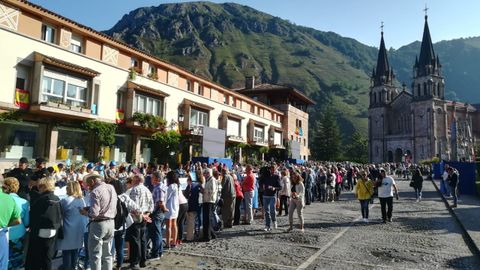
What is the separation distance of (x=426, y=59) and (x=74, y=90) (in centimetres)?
8236

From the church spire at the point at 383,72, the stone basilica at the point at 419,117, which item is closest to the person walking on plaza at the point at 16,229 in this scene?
the stone basilica at the point at 419,117

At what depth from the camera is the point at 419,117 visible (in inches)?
3164

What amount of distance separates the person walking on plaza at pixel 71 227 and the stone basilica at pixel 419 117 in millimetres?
75184

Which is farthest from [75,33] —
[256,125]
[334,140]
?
[334,140]

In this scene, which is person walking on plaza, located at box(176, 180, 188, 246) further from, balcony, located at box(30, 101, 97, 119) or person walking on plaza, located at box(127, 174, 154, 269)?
balcony, located at box(30, 101, 97, 119)

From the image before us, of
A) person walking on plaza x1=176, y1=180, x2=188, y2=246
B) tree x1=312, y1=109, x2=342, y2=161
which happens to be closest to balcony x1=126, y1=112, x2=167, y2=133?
person walking on plaza x1=176, y1=180, x2=188, y2=246

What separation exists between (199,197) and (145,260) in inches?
104

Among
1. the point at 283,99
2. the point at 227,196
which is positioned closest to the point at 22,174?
the point at 227,196

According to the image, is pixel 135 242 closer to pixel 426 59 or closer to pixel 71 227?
pixel 71 227

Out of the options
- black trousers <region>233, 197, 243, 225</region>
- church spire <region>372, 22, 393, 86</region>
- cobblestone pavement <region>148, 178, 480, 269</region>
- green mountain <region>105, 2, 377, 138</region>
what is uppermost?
green mountain <region>105, 2, 377, 138</region>

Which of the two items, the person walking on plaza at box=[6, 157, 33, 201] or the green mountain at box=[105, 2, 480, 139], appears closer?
the person walking on plaza at box=[6, 157, 33, 201]

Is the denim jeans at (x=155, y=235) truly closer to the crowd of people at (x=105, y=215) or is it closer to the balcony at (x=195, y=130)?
the crowd of people at (x=105, y=215)

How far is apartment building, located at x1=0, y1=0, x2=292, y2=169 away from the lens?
63.7 ft

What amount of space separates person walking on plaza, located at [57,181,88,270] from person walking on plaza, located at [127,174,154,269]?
43.2 inches
